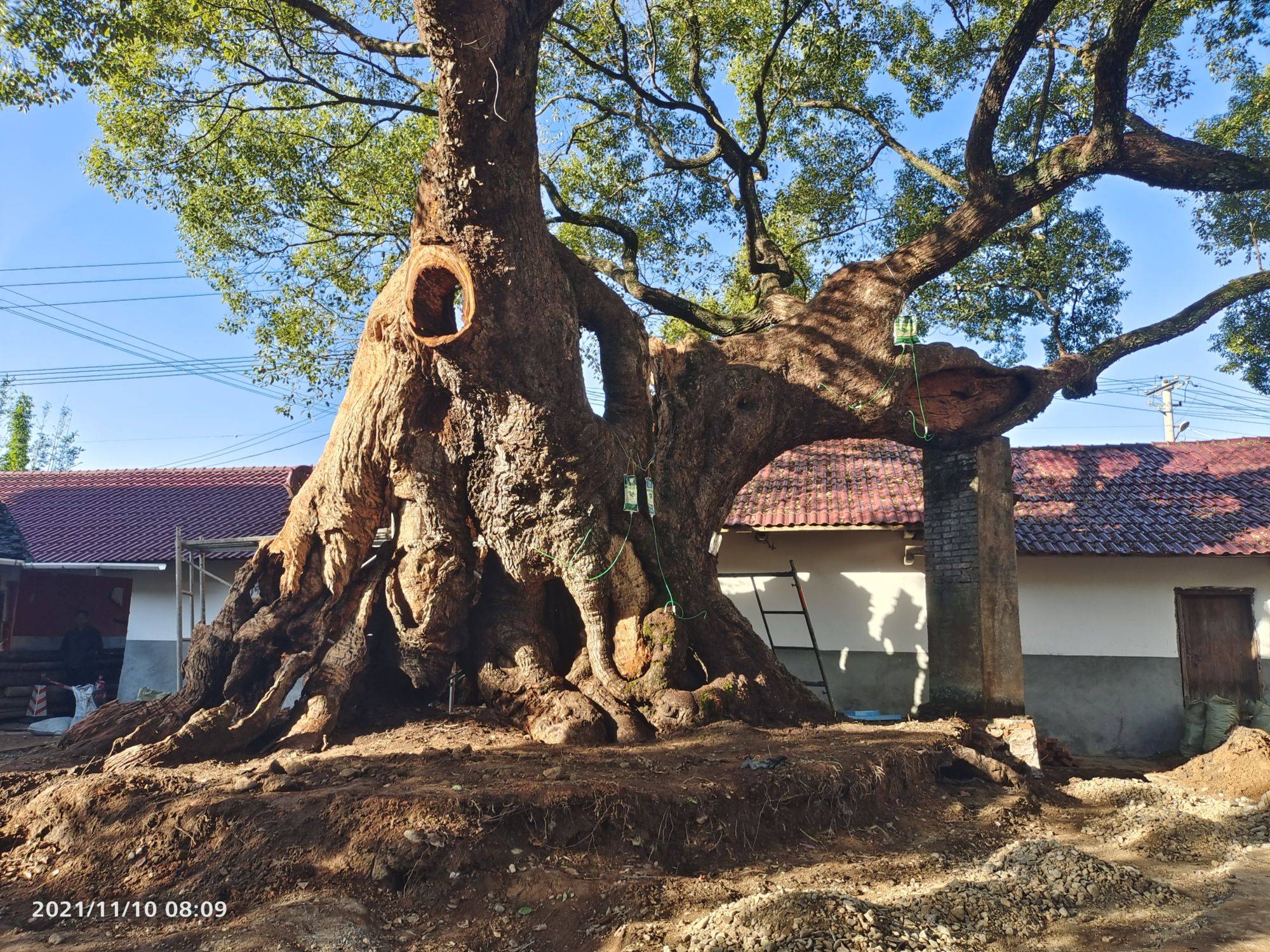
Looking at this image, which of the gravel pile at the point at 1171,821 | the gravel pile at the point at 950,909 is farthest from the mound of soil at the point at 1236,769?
the gravel pile at the point at 950,909

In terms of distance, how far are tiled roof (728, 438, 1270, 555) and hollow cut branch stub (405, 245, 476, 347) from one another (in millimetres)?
6771

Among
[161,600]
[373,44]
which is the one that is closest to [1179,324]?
[373,44]

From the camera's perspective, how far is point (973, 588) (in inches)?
361

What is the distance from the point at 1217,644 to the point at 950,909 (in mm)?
9685

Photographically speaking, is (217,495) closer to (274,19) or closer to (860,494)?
(274,19)

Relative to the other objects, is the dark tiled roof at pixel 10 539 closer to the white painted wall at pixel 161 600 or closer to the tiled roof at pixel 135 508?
the tiled roof at pixel 135 508

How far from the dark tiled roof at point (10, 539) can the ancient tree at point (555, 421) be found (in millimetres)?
7958

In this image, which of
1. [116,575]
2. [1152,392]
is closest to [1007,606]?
[116,575]

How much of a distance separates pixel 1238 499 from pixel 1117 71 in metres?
7.52

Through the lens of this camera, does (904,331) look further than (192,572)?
No

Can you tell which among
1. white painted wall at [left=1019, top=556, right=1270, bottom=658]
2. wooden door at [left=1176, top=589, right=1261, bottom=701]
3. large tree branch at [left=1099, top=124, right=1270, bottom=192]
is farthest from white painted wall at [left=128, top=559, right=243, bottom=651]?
wooden door at [left=1176, top=589, right=1261, bottom=701]

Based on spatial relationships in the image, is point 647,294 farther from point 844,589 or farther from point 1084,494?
point 1084,494

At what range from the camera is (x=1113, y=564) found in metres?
11.8

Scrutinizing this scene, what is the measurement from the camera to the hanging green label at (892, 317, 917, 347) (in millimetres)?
8492
